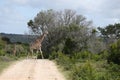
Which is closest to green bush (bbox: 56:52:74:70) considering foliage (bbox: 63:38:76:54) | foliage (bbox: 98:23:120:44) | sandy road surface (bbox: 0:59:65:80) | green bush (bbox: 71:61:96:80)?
sandy road surface (bbox: 0:59:65:80)

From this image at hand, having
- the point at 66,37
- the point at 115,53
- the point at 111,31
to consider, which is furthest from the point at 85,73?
the point at 111,31

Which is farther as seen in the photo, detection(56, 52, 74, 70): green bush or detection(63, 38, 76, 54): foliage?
detection(63, 38, 76, 54): foliage

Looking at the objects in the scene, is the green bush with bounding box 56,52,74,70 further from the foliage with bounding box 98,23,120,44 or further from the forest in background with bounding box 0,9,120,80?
the foliage with bounding box 98,23,120,44

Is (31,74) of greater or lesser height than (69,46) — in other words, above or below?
below

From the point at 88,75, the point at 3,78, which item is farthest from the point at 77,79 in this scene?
the point at 3,78

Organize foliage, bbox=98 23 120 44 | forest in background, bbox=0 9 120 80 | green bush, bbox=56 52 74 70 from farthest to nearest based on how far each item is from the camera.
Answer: foliage, bbox=98 23 120 44 → forest in background, bbox=0 9 120 80 → green bush, bbox=56 52 74 70

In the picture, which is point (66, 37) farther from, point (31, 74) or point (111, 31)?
point (31, 74)

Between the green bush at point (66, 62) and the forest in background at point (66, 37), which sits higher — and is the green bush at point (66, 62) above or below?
below

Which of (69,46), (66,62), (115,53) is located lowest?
(66,62)

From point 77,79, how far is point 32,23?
51909 mm

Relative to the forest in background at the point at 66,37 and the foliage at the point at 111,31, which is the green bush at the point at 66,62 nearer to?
the forest in background at the point at 66,37

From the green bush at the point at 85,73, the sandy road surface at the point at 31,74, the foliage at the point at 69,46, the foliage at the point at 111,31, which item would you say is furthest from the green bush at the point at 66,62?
the foliage at the point at 111,31

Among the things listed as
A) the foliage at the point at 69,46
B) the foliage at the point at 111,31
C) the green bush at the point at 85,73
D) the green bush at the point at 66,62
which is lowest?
the green bush at the point at 85,73

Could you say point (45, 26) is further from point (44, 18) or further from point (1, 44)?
point (1, 44)
